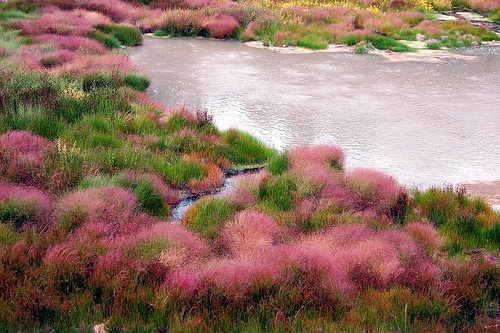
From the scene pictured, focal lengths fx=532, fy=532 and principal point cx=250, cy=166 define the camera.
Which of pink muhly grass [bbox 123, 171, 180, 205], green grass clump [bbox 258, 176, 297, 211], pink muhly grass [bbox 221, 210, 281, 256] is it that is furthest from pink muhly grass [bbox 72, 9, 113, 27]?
pink muhly grass [bbox 221, 210, 281, 256]

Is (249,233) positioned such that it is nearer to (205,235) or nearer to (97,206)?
(205,235)

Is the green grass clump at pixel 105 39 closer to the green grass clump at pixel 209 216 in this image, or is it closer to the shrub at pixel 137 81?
the shrub at pixel 137 81

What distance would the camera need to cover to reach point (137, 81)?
45.8 ft

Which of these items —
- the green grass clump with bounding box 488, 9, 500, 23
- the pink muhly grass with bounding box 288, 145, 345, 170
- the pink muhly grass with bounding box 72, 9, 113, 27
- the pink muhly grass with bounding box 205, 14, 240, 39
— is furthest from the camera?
the green grass clump with bounding box 488, 9, 500, 23

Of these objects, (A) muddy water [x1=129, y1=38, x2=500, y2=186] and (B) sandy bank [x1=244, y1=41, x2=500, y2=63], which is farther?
(B) sandy bank [x1=244, y1=41, x2=500, y2=63]

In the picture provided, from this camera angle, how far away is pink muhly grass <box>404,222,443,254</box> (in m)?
6.81

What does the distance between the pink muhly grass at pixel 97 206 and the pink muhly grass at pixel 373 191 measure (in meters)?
3.37

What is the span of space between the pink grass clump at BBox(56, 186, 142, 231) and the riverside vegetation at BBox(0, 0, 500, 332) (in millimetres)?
23

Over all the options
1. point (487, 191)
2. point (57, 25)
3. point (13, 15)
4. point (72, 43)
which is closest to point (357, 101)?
point (487, 191)

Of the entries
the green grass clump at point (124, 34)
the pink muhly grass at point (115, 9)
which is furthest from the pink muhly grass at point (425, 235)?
the pink muhly grass at point (115, 9)

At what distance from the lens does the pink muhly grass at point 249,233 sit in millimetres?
6326

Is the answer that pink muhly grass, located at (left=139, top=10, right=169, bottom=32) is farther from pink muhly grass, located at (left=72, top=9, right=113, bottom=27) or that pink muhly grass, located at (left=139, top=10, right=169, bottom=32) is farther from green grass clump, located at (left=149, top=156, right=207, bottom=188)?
green grass clump, located at (left=149, top=156, right=207, bottom=188)

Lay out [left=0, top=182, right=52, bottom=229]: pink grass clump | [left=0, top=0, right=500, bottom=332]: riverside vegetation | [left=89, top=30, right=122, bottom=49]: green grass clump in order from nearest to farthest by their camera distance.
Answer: [left=0, top=0, right=500, bottom=332]: riverside vegetation, [left=0, top=182, right=52, bottom=229]: pink grass clump, [left=89, top=30, right=122, bottom=49]: green grass clump

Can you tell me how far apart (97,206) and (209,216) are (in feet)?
4.96
